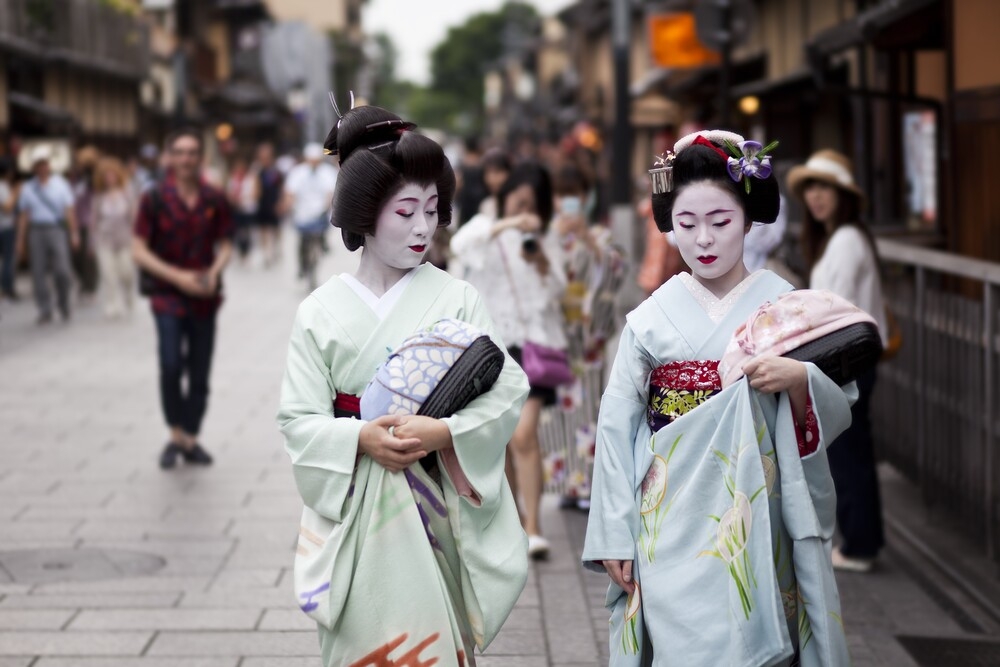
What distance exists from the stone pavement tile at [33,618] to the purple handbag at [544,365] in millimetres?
2288

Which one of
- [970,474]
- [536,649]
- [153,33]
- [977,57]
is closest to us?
[536,649]

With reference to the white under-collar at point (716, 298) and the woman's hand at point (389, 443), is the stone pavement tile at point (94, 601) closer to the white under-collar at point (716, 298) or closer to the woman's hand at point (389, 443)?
the woman's hand at point (389, 443)

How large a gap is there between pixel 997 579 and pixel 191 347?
478 cm

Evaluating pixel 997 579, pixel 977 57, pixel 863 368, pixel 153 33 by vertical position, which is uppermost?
pixel 153 33

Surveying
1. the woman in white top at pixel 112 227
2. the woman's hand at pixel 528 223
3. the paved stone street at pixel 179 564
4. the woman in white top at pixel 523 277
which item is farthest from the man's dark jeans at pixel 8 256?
the woman's hand at pixel 528 223

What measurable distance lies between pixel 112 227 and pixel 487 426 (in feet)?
45.5

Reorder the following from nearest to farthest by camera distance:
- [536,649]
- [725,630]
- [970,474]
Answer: [725,630] → [536,649] → [970,474]

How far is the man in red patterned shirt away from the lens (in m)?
8.81

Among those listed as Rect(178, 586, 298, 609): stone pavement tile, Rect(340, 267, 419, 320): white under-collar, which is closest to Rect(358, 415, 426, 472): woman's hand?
Rect(340, 267, 419, 320): white under-collar

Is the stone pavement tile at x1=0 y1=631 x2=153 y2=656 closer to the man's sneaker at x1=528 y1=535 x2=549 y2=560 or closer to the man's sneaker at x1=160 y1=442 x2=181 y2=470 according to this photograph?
the man's sneaker at x1=528 y1=535 x2=549 y2=560

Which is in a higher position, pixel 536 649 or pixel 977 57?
pixel 977 57

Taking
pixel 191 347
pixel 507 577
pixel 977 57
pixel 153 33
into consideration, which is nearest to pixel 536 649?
pixel 507 577

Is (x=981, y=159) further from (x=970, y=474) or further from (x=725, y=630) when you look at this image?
(x=725, y=630)

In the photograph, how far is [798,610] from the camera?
12.1ft
